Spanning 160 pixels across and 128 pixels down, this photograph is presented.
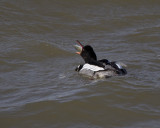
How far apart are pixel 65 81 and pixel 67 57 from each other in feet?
7.53

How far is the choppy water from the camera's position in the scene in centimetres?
548

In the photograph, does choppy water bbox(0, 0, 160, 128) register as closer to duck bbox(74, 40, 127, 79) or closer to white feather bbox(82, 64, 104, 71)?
duck bbox(74, 40, 127, 79)

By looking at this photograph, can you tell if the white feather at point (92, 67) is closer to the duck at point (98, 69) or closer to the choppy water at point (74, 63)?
the duck at point (98, 69)

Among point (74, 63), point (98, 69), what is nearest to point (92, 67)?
point (98, 69)

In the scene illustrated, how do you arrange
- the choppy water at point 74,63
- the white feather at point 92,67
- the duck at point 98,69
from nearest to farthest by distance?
the choppy water at point 74,63
the duck at point 98,69
the white feather at point 92,67

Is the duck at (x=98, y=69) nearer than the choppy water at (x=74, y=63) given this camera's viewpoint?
No

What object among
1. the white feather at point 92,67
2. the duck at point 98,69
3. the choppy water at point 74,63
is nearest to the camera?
the choppy water at point 74,63

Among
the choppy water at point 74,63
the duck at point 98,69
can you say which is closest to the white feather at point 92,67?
the duck at point 98,69

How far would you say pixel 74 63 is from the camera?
9117 mm

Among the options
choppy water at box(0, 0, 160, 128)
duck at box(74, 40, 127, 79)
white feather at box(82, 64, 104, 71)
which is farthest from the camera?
white feather at box(82, 64, 104, 71)

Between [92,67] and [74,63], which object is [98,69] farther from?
[74,63]

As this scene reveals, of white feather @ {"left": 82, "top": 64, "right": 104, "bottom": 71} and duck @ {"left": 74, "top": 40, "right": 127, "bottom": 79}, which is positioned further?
white feather @ {"left": 82, "top": 64, "right": 104, "bottom": 71}

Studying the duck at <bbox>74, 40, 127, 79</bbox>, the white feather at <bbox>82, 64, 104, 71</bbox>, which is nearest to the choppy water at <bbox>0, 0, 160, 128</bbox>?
the duck at <bbox>74, 40, 127, 79</bbox>

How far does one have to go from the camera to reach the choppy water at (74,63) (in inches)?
216
